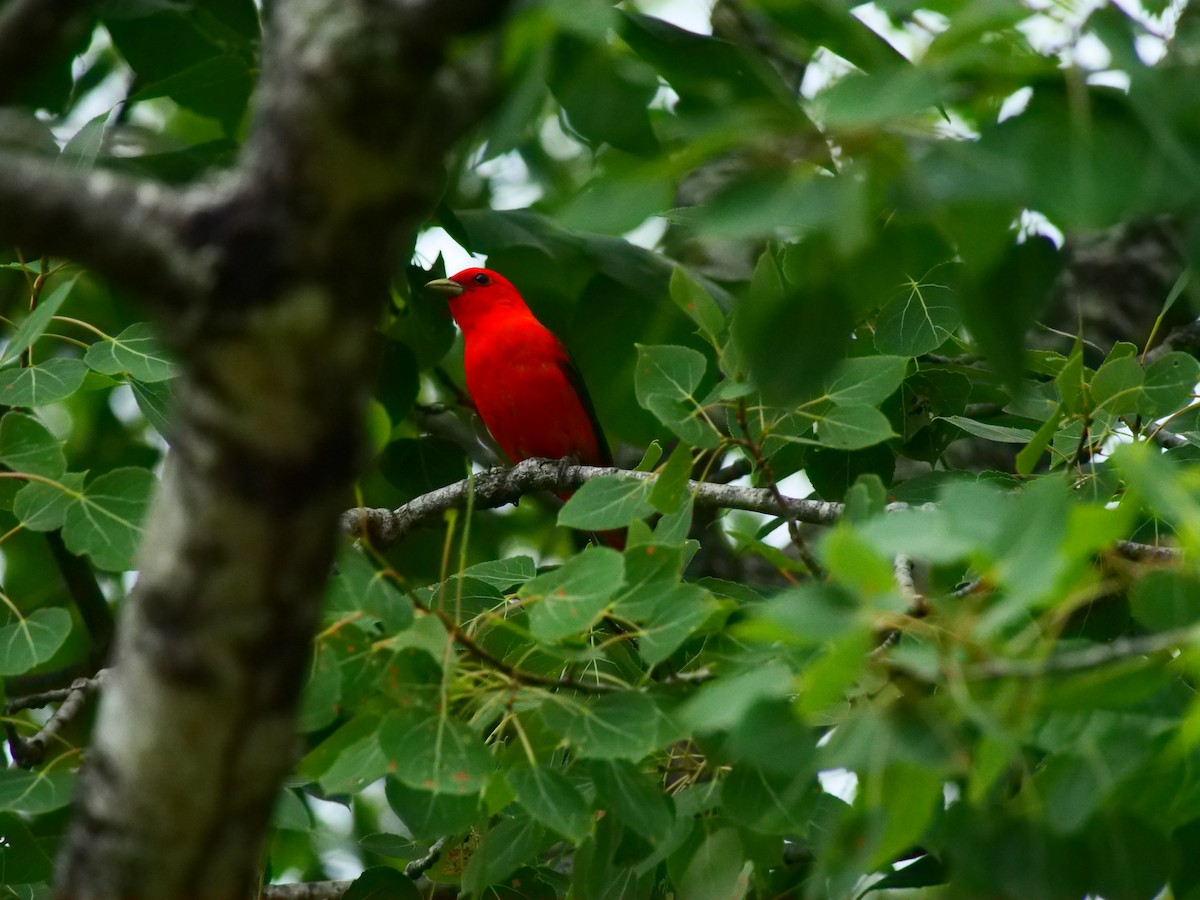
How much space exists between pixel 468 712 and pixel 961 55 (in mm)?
1785

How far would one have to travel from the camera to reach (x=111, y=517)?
2.79 meters

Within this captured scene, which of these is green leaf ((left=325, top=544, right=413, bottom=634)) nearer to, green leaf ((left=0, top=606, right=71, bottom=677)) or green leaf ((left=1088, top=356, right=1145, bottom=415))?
green leaf ((left=0, top=606, right=71, bottom=677))

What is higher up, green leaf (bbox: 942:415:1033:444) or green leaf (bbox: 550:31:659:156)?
green leaf (bbox: 550:31:659:156)

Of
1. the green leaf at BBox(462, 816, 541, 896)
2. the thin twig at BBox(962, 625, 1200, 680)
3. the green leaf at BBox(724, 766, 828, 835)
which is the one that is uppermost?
the thin twig at BBox(962, 625, 1200, 680)

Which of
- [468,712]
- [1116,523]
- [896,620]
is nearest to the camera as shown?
[1116,523]

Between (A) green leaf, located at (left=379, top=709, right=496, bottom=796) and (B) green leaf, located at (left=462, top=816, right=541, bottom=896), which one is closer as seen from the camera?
(A) green leaf, located at (left=379, top=709, right=496, bottom=796)

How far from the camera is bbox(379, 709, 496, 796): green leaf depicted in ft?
7.39

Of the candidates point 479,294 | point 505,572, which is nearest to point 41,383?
point 505,572

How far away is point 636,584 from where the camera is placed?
2461mm

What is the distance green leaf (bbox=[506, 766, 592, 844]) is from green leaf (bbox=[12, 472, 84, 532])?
119 cm

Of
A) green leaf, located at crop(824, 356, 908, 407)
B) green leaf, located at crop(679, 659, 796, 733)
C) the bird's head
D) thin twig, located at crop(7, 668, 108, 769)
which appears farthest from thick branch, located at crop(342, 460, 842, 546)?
the bird's head

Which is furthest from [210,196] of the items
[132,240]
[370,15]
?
[370,15]

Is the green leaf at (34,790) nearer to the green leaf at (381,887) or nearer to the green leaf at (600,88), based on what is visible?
the green leaf at (381,887)

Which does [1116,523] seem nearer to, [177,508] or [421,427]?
[177,508]
